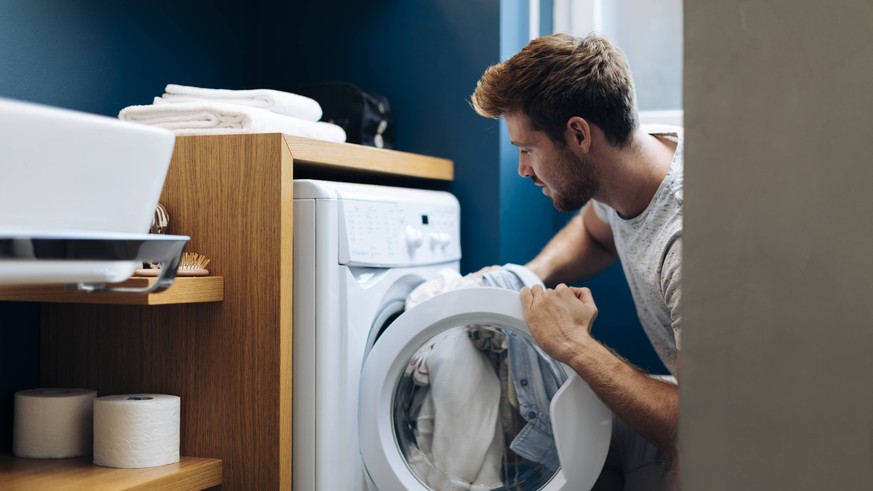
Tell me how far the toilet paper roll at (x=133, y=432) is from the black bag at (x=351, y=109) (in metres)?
0.91

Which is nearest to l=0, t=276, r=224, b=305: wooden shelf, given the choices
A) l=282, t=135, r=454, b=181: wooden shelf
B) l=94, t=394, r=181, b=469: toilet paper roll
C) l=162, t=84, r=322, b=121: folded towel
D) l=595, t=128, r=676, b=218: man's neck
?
l=94, t=394, r=181, b=469: toilet paper roll

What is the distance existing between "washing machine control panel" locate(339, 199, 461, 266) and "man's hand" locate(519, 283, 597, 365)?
0.33 meters

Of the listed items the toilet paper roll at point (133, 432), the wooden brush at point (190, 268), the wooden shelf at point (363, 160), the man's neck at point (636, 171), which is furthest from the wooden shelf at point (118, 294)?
the man's neck at point (636, 171)

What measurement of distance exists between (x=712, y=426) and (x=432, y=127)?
1.73 m

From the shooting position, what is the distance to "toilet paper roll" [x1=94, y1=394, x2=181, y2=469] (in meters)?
1.57

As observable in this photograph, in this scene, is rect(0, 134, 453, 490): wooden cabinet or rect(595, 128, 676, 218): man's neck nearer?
rect(0, 134, 453, 490): wooden cabinet

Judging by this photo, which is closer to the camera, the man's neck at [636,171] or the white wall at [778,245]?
the white wall at [778,245]

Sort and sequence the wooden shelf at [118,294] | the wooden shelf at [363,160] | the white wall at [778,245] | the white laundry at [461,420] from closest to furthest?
1. the white wall at [778,245]
2. the wooden shelf at [118,294]
3. the wooden shelf at [363,160]
4. the white laundry at [461,420]

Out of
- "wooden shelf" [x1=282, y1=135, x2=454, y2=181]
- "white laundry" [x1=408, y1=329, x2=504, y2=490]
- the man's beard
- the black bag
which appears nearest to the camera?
"wooden shelf" [x1=282, y1=135, x2=454, y2=181]

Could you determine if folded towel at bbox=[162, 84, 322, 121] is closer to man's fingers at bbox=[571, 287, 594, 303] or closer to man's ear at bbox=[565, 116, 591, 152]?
man's ear at bbox=[565, 116, 591, 152]

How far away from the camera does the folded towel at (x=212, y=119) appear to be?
169 cm

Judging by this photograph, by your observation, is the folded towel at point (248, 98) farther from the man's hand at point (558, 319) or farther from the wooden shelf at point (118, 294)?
the man's hand at point (558, 319)

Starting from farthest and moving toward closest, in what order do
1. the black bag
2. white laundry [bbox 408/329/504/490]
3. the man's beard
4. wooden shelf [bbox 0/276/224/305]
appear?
the black bag < the man's beard < white laundry [bbox 408/329/504/490] < wooden shelf [bbox 0/276/224/305]

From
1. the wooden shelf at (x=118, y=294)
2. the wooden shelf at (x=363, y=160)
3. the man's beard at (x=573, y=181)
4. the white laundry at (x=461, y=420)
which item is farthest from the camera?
the man's beard at (x=573, y=181)
